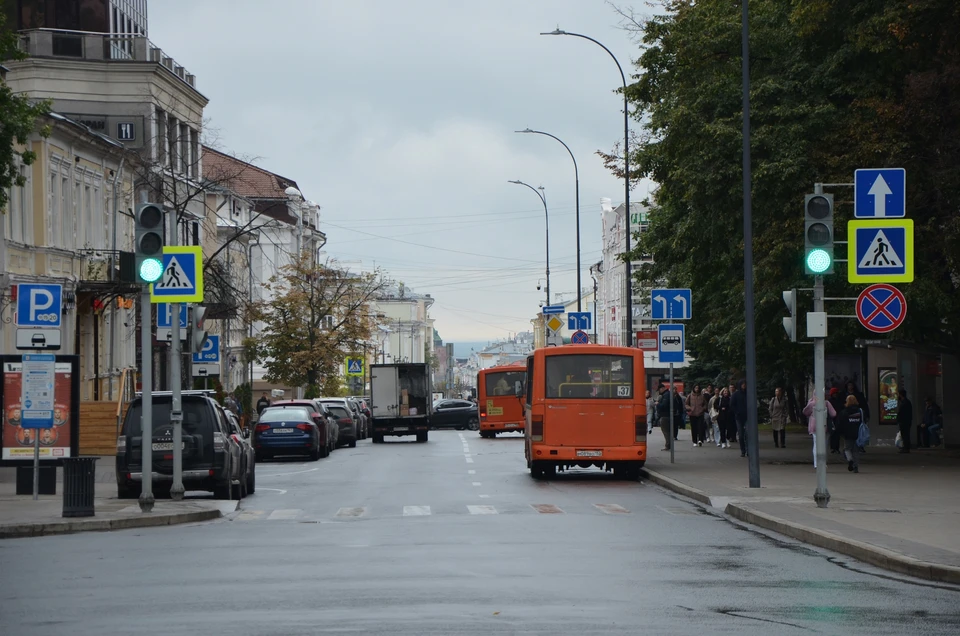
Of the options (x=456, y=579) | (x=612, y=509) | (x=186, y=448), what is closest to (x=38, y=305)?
(x=186, y=448)

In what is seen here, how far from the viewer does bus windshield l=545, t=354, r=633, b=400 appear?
3005 centimetres

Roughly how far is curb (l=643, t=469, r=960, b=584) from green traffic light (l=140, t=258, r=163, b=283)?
8457 mm

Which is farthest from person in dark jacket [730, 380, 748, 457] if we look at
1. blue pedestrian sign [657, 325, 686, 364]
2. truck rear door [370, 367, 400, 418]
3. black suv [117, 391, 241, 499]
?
truck rear door [370, 367, 400, 418]

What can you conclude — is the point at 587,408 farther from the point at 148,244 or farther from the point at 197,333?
the point at 148,244

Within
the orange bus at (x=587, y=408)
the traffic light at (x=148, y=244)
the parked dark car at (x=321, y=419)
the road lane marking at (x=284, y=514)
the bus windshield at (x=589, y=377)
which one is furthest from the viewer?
the parked dark car at (x=321, y=419)

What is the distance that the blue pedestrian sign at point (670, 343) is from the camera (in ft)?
108

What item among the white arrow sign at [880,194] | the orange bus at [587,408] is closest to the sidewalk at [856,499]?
the orange bus at [587,408]

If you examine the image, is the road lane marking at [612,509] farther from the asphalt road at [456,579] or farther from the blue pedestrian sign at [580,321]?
the blue pedestrian sign at [580,321]

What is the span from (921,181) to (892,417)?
40.1 ft

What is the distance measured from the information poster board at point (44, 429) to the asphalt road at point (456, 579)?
4772mm

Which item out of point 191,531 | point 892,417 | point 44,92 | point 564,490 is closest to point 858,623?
point 191,531

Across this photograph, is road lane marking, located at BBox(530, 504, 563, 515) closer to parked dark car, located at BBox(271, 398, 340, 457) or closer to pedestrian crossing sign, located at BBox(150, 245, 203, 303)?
pedestrian crossing sign, located at BBox(150, 245, 203, 303)

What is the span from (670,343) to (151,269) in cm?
1545

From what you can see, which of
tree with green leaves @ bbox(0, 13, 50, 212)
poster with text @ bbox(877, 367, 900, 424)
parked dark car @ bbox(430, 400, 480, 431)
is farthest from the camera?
parked dark car @ bbox(430, 400, 480, 431)
